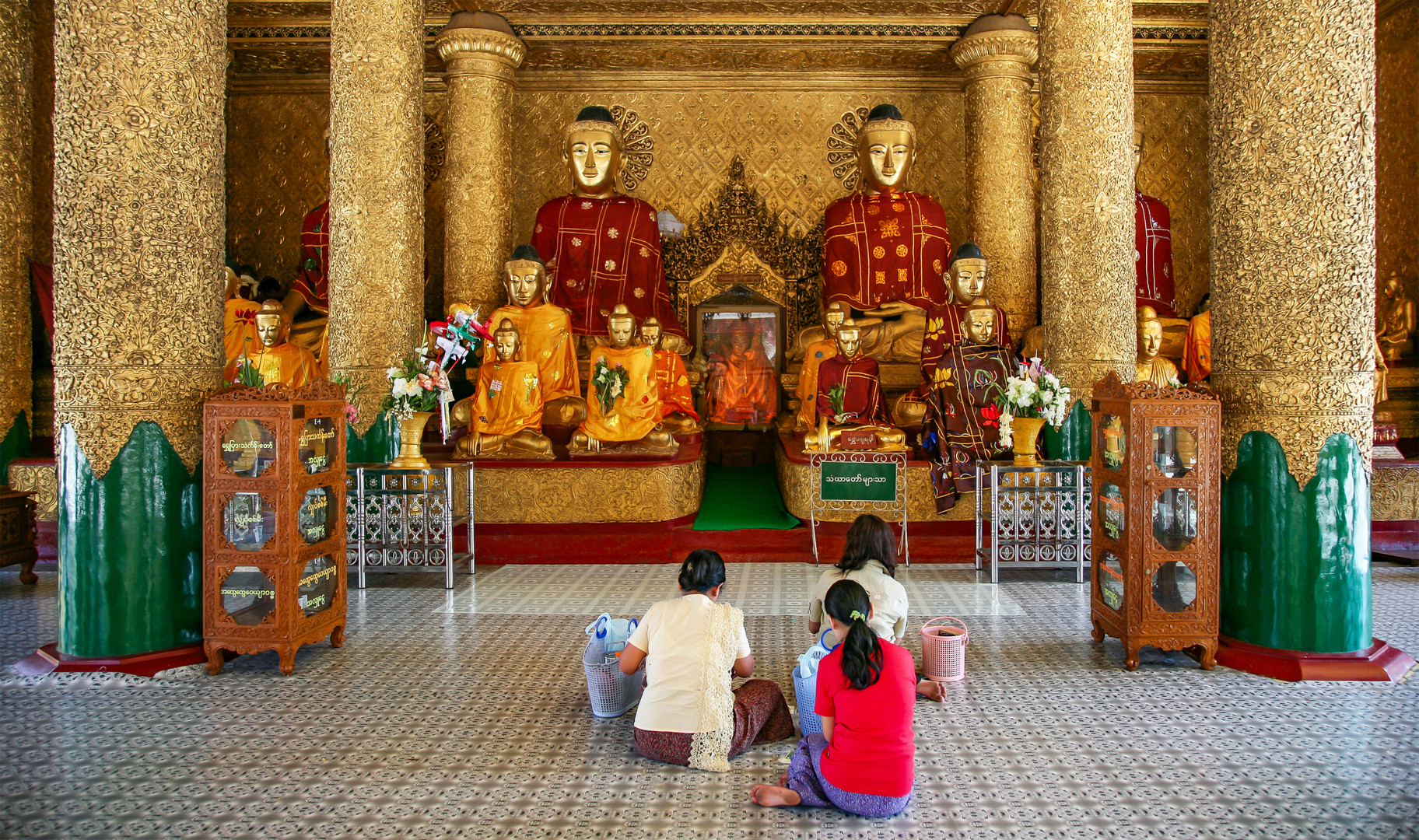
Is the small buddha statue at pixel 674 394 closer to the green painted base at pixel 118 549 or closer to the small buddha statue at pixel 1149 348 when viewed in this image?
the small buddha statue at pixel 1149 348

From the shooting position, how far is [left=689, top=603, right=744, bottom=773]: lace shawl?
2533mm

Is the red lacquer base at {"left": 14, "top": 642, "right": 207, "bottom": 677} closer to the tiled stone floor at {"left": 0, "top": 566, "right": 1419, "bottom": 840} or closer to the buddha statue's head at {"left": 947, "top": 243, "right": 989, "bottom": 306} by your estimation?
the tiled stone floor at {"left": 0, "top": 566, "right": 1419, "bottom": 840}

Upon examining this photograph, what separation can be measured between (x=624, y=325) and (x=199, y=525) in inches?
151

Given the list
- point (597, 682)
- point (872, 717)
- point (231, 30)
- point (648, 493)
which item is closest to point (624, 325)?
point (648, 493)

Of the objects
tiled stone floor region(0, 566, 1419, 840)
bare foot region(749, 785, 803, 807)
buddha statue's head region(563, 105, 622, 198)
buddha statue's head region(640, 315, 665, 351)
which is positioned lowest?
tiled stone floor region(0, 566, 1419, 840)

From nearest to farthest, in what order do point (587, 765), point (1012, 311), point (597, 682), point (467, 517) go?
point (587, 765)
point (597, 682)
point (467, 517)
point (1012, 311)

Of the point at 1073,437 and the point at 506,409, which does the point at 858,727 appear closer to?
the point at 1073,437

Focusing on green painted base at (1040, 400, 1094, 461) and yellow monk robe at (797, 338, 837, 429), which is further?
yellow monk robe at (797, 338, 837, 429)

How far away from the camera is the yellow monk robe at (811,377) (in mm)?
7362

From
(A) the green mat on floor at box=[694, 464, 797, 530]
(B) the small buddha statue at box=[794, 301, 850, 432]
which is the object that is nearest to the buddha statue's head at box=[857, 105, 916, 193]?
(B) the small buddha statue at box=[794, 301, 850, 432]

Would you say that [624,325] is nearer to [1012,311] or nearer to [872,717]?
[1012,311]

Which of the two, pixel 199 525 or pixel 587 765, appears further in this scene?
pixel 199 525

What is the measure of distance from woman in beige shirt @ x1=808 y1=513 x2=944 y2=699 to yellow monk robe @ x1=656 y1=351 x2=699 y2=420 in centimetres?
460

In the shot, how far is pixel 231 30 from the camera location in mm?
8953
